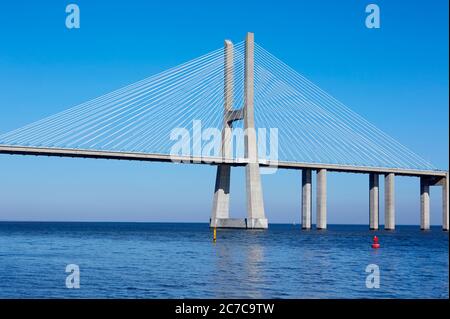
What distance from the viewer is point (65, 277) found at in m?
31.4

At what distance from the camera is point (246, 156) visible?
82.9m

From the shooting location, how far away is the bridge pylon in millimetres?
82812

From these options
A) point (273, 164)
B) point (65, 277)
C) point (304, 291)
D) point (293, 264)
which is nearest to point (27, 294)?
point (65, 277)

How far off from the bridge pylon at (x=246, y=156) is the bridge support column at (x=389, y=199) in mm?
23967

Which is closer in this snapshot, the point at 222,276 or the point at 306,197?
the point at 222,276

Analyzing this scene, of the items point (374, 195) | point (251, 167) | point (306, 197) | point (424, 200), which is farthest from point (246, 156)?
point (424, 200)

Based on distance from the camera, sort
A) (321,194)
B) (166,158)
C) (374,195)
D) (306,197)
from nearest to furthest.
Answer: (166,158), (321,194), (306,197), (374,195)

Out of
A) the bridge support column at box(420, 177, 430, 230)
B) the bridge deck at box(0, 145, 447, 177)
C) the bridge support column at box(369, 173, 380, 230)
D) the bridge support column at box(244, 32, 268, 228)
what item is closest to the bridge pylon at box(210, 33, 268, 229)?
the bridge support column at box(244, 32, 268, 228)

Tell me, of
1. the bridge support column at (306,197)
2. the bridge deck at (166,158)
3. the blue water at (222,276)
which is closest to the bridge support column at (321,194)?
the bridge deck at (166,158)

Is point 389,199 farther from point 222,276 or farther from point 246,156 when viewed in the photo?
point 222,276

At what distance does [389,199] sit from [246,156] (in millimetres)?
30428
